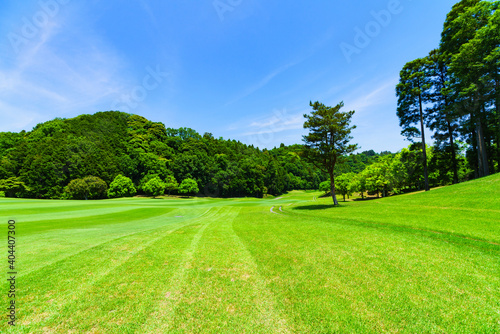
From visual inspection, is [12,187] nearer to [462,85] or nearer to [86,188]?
[86,188]

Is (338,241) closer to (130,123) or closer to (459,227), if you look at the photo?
(459,227)

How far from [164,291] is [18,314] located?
8.70 ft

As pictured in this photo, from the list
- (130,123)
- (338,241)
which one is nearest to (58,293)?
(338,241)

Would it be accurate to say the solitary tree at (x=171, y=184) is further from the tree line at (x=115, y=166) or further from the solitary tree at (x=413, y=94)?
the solitary tree at (x=413, y=94)

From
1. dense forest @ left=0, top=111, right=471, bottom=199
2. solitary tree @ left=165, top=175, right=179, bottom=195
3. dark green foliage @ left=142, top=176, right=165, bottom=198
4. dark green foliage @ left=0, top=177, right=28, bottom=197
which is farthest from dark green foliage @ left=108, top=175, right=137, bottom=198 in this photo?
dark green foliage @ left=0, top=177, right=28, bottom=197

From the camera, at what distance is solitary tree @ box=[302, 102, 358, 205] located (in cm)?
2448

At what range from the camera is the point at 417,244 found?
26.2ft

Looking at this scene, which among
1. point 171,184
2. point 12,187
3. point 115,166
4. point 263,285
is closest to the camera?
point 263,285

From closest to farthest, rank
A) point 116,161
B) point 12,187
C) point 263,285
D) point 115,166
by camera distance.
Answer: point 263,285 < point 12,187 < point 115,166 < point 116,161

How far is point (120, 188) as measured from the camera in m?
65.8

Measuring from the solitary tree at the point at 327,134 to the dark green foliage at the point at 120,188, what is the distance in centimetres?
6450

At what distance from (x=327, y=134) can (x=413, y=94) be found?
1383 cm

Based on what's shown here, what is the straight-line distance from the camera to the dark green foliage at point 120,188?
65.1 m

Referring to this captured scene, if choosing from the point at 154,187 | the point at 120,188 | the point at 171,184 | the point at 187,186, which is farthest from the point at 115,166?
the point at 187,186
